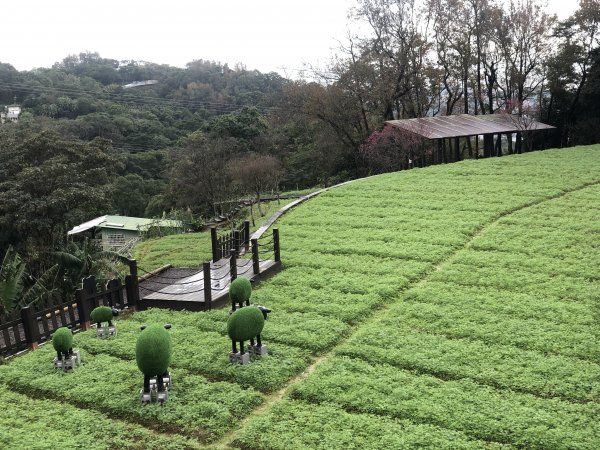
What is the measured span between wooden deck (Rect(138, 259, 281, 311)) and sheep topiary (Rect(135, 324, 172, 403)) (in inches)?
174

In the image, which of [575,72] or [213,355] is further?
[575,72]

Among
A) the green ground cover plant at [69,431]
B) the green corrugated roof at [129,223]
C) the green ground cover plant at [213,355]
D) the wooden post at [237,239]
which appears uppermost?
the wooden post at [237,239]

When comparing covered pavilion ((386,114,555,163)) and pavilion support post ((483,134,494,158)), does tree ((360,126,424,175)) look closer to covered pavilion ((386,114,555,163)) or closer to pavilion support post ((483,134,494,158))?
covered pavilion ((386,114,555,163))

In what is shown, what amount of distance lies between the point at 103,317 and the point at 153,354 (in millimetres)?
3767

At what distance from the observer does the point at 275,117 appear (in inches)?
1816

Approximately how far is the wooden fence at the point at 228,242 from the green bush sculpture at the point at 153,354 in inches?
338

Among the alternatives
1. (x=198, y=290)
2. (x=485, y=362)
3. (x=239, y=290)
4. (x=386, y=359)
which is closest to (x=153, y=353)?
(x=239, y=290)

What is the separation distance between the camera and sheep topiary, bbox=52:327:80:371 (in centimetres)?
991

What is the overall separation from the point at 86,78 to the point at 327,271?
74623 mm

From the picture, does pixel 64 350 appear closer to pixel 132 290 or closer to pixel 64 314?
pixel 64 314

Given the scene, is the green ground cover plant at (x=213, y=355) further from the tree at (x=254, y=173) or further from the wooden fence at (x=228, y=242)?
the tree at (x=254, y=173)

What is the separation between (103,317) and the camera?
11.7m

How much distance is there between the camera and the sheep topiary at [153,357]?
8516 millimetres

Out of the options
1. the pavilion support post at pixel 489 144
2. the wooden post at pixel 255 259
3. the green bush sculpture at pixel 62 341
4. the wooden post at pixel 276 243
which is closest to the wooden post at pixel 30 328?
the green bush sculpture at pixel 62 341
